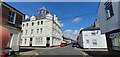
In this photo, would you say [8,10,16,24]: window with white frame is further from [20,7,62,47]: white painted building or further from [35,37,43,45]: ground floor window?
[35,37,43,45]: ground floor window

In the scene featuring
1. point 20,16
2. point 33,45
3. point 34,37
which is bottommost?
point 33,45

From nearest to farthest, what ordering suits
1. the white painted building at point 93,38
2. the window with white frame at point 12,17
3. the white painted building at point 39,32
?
the window with white frame at point 12,17, the white painted building at point 93,38, the white painted building at point 39,32

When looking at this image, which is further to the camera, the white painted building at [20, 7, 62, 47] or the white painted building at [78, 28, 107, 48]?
the white painted building at [20, 7, 62, 47]

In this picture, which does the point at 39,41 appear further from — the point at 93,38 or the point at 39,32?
the point at 93,38

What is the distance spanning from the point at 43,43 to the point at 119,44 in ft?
91.5

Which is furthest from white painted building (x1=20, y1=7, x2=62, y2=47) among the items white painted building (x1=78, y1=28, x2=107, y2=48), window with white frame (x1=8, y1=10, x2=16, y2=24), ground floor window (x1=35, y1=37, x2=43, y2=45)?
window with white frame (x1=8, y1=10, x2=16, y2=24)

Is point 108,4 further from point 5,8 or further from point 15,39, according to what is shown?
point 15,39

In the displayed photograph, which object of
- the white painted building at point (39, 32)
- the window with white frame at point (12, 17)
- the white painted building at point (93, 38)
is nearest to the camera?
the window with white frame at point (12, 17)

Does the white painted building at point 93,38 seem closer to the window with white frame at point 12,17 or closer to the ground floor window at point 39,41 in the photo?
the ground floor window at point 39,41

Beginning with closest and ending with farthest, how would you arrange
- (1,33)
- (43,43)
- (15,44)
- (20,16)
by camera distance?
1. (1,33)
2. (15,44)
3. (20,16)
4. (43,43)

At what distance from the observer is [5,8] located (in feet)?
50.4

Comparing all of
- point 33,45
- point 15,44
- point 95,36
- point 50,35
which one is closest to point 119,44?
point 15,44

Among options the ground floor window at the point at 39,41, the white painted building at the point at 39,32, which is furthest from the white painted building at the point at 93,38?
the ground floor window at the point at 39,41

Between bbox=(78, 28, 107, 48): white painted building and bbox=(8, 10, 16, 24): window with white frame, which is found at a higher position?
bbox=(8, 10, 16, 24): window with white frame
